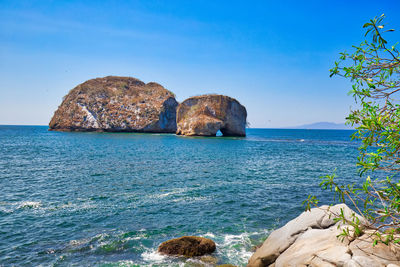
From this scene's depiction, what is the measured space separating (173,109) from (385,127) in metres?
126

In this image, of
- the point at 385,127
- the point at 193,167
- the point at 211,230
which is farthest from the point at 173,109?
the point at 385,127

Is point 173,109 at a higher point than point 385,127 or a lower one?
higher

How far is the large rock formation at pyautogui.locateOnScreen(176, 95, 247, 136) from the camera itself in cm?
9662

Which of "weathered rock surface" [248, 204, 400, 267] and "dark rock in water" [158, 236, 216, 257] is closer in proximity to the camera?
"weathered rock surface" [248, 204, 400, 267]

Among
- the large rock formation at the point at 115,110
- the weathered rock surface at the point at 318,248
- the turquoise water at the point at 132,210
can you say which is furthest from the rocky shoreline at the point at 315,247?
the large rock formation at the point at 115,110

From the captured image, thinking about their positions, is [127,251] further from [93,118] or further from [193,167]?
[93,118]

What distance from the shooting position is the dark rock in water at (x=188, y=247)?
39.1 ft

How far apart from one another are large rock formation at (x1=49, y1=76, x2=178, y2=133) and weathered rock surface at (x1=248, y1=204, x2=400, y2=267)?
375 feet

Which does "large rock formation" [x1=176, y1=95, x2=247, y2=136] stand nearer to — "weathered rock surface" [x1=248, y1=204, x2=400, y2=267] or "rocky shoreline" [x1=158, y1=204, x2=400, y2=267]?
"rocky shoreline" [x1=158, y1=204, x2=400, y2=267]

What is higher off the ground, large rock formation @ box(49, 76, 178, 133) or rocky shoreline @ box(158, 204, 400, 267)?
large rock formation @ box(49, 76, 178, 133)

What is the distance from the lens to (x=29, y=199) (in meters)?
19.3

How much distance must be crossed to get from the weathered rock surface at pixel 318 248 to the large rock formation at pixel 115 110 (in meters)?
114

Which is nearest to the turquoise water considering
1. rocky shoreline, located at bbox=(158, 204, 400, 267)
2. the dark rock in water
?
the dark rock in water

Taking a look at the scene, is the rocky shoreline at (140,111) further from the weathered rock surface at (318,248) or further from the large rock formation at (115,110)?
the weathered rock surface at (318,248)
